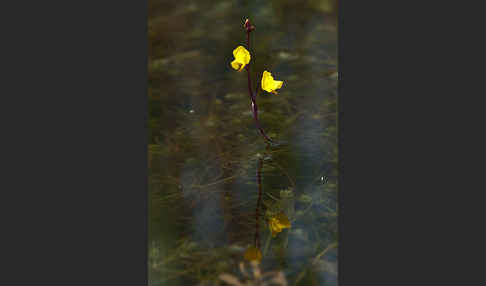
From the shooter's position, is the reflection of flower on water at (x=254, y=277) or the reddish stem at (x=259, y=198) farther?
the reddish stem at (x=259, y=198)

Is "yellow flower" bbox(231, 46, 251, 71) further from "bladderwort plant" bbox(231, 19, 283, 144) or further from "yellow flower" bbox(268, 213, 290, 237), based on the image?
"yellow flower" bbox(268, 213, 290, 237)

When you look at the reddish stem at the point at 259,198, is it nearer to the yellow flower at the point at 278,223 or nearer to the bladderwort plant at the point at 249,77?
the yellow flower at the point at 278,223

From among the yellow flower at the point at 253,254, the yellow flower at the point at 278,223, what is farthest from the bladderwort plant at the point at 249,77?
the yellow flower at the point at 253,254

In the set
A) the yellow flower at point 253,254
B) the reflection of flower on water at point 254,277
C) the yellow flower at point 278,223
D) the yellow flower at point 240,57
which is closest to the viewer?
the reflection of flower on water at point 254,277

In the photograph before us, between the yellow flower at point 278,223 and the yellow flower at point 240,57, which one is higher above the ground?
the yellow flower at point 240,57

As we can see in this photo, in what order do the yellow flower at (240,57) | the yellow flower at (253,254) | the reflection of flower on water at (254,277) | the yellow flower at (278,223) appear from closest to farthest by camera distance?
the reflection of flower on water at (254,277), the yellow flower at (253,254), the yellow flower at (278,223), the yellow flower at (240,57)

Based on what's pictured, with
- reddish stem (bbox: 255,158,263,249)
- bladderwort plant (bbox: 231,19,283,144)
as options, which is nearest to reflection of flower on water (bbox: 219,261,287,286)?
reddish stem (bbox: 255,158,263,249)

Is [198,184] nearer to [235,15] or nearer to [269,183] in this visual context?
[269,183]
